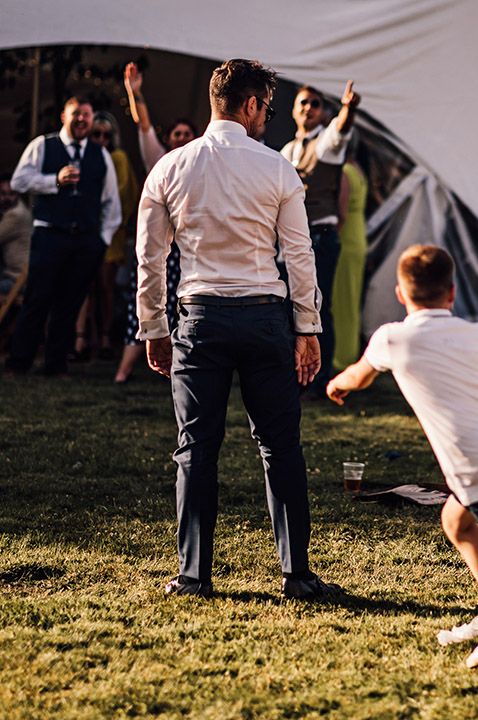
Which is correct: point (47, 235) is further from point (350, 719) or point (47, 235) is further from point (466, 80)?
point (350, 719)

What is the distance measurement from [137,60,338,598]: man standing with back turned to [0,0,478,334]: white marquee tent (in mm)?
5413

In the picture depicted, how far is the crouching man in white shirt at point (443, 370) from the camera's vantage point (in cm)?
313

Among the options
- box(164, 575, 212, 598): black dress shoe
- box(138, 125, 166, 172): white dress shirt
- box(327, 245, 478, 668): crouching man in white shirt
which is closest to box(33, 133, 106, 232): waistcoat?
box(138, 125, 166, 172): white dress shirt

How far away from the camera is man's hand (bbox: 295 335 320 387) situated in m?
3.91

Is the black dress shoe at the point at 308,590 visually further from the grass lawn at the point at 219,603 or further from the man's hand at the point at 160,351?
the man's hand at the point at 160,351

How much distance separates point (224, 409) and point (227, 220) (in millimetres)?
640

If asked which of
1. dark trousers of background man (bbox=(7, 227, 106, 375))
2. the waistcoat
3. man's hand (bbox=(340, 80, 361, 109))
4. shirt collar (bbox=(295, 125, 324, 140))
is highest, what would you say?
man's hand (bbox=(340, 80, 361, 109))

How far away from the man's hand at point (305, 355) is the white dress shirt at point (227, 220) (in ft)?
0.23

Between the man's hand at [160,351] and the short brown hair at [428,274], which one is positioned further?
the man's hand at [160,351]

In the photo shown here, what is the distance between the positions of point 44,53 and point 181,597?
9283 millimetres

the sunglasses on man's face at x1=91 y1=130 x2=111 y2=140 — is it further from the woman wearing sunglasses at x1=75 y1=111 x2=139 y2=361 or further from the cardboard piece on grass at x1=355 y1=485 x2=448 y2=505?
the cardboard piece on grass at x1=355 y1=485 x2=448 y2=505

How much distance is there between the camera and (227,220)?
3.70 metres

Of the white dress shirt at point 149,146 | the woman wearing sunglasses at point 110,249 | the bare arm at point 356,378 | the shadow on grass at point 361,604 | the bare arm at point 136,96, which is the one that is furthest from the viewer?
the woman wearing sunglasses at point 110,249

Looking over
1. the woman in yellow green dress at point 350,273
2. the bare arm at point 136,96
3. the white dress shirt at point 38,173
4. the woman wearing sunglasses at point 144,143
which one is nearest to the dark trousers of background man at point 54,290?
the white dress shirt at point 38,173
